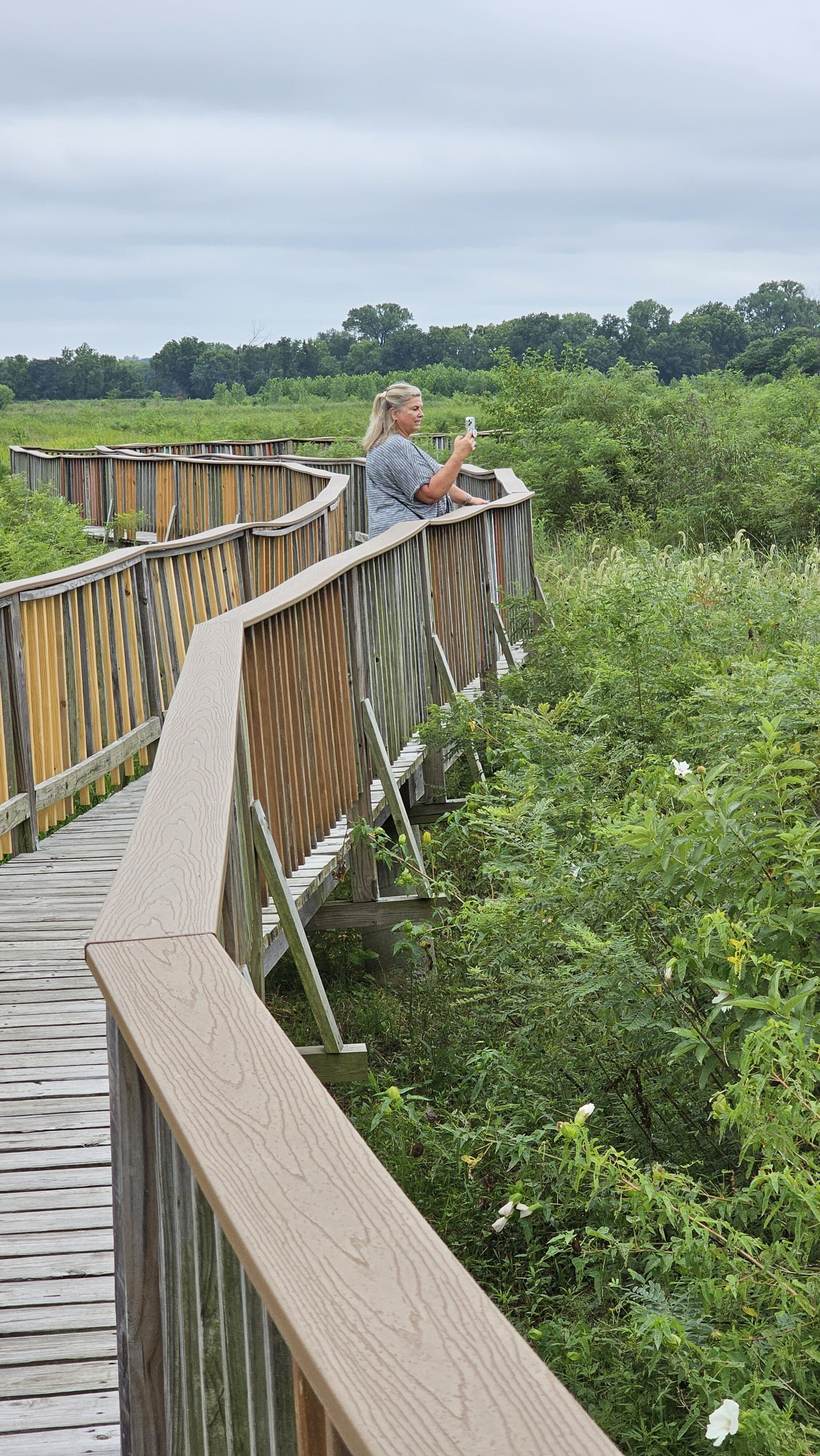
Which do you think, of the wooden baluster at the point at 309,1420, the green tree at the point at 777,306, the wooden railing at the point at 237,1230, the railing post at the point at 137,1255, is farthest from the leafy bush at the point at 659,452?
the green tree at the point at 777,306

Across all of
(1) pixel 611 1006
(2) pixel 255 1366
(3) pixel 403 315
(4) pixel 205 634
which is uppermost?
(3) pixel 403 315

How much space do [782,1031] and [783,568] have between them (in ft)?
46.2

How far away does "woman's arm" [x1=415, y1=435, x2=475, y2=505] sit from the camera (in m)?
8.62

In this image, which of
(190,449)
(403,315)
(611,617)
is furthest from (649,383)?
(403,315)

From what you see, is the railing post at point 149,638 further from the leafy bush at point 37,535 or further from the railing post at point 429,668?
the leafy bush at point 37,535

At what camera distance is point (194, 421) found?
2231 inches

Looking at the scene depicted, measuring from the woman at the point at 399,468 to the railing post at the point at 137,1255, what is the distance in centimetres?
711

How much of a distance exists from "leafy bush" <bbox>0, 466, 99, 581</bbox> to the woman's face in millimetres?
3421

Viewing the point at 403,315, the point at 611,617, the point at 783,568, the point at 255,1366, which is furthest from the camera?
the point at 403,315

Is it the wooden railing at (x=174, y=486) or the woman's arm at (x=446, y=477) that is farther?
the wooden railing at (x=174, y=486)

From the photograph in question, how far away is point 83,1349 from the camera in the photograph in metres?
3.04

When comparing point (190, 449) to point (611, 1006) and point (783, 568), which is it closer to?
point (783, 568)

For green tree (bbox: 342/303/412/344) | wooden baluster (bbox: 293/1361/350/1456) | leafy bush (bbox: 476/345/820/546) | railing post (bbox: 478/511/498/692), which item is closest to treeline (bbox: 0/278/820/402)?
green tree (bbox: 342/303/412/344)

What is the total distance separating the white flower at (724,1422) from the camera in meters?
2.34
